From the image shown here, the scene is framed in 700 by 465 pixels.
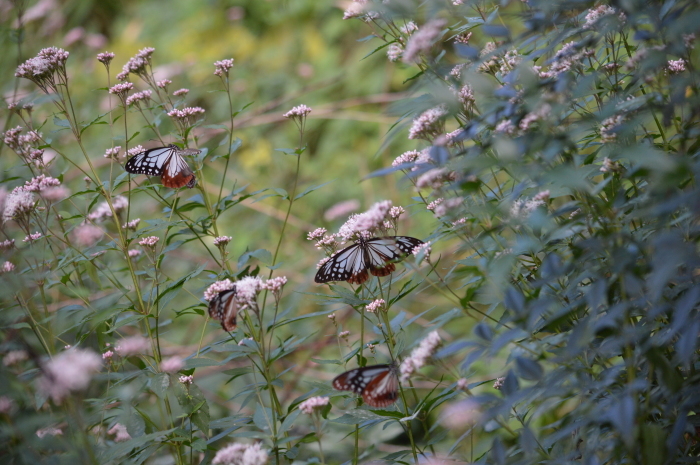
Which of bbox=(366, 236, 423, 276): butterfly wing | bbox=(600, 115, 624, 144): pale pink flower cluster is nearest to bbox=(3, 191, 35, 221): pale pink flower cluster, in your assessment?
bbox=(366, 236, 423, 276): butterfly wing

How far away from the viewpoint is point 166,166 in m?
1.77

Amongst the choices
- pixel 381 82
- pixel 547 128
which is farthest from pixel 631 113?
pixel 381 82

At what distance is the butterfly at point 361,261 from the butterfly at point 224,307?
25 cm

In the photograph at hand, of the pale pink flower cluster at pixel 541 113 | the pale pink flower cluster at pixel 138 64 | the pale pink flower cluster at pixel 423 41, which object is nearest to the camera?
the pale pink flower cluster at pixel 541 113

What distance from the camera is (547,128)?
0.96m

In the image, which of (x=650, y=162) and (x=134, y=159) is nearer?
(x=650, y=162)

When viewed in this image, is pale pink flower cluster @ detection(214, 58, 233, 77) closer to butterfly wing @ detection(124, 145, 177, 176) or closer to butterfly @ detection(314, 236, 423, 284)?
butterfly wing @ detection(124, 145, 177, 176)

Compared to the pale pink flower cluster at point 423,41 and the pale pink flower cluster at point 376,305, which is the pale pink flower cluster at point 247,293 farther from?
the pale pink flower cluster at point 423,41

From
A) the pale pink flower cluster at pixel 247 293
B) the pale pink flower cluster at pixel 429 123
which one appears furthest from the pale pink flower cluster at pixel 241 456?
the pale pink flower cluster at pixel 429 123

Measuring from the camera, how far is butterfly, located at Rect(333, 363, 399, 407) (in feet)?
4.16

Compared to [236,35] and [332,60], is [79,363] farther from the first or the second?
[236,35]

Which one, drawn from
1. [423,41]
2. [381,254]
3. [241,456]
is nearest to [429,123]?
[423,41]

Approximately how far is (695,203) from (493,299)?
66 centimetres

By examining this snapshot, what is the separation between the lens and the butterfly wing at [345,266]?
4.96ft
